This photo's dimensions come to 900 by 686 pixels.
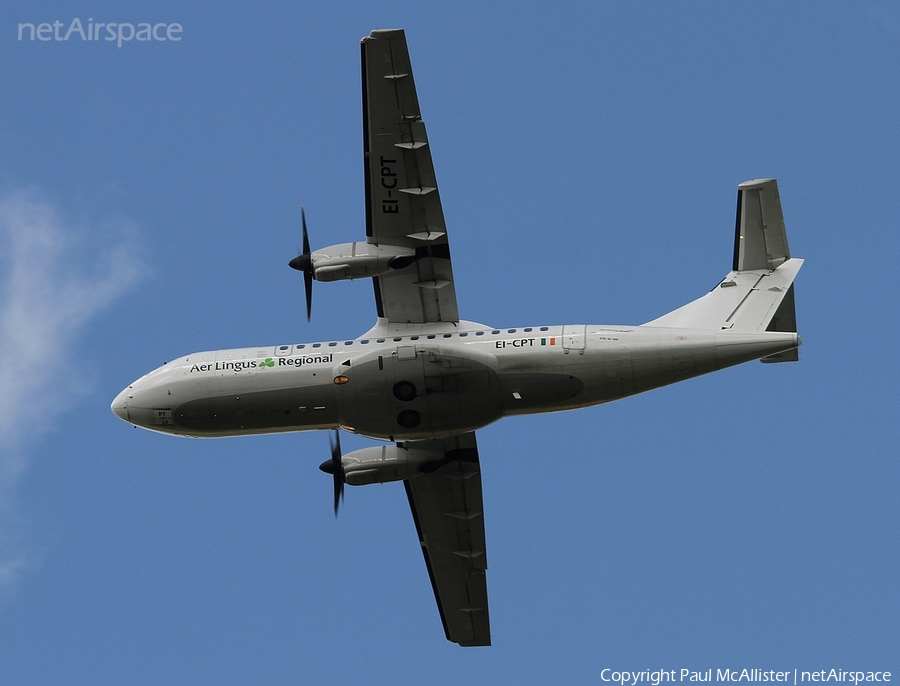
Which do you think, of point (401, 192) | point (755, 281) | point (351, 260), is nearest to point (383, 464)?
point (351, 260)

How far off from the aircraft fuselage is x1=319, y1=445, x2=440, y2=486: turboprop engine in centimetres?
256

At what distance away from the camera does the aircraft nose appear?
35.9 m

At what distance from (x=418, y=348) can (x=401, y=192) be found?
382 cm

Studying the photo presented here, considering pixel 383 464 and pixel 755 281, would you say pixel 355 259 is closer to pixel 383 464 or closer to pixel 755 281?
pixel 383 464

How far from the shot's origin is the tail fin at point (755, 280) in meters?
34.1

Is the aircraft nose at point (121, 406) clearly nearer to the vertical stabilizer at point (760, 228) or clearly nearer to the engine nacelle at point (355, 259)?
the engine nacelle at point (355, 259)

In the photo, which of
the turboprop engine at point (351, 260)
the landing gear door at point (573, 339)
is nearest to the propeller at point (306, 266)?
the turboprop engine at point (351, 260)

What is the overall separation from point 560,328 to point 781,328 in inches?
219

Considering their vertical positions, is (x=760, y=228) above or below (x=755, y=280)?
above

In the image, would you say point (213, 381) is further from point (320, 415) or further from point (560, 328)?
point (560, 328)

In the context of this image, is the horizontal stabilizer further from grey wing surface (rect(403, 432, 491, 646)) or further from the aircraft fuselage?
grey wing surface (rect(403, 432, 491, 646))

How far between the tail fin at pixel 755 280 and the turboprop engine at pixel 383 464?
7519 mm

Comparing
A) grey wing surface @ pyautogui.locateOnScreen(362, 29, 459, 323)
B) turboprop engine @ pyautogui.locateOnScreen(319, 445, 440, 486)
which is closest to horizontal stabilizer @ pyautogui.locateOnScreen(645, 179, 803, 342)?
grey wing surface @ pyautogui.locateOnScreen(362, 29, 459, 323)

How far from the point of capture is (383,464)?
123 feet
